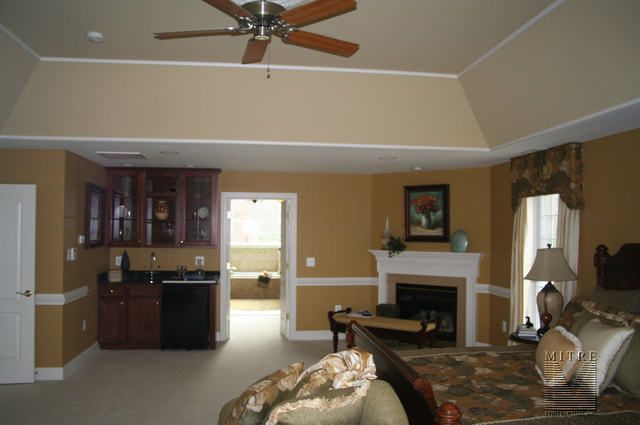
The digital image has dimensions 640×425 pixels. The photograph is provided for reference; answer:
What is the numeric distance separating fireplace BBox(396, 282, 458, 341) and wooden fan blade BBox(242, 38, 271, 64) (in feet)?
15.6

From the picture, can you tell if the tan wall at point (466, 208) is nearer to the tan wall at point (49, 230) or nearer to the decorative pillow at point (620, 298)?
the decorative pillow at point (620, 298)

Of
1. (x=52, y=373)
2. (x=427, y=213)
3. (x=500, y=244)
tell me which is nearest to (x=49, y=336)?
(x=52, y=373)

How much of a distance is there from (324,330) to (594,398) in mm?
5138

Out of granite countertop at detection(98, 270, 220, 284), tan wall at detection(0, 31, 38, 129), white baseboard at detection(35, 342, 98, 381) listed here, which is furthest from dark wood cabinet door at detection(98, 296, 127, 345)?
tan wall at detection(0, 31, 38, 129)

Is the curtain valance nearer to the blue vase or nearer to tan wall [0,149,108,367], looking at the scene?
the blue vase

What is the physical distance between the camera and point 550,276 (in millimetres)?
4469

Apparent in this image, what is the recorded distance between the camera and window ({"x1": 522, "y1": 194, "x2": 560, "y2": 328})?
18.1 ft

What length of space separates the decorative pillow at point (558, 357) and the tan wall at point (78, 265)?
15.7 ft

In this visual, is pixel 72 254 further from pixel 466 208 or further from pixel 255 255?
pixel 255 255

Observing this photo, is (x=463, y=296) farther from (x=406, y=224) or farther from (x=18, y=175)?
(x=18, y=175)

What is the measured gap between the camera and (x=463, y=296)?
6.77m

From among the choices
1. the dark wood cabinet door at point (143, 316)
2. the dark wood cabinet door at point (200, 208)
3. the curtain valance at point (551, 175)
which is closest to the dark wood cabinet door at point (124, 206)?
the dark wood cabinet door at point (200, 208)

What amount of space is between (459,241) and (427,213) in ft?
2.16

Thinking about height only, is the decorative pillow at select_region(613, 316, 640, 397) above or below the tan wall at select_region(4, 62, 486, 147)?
below
